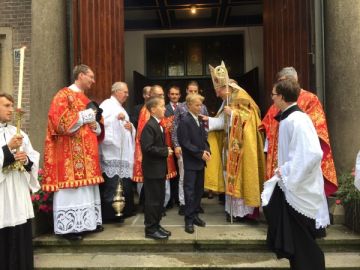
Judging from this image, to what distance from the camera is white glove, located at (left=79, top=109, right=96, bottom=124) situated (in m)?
5.00

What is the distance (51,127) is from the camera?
4980mm

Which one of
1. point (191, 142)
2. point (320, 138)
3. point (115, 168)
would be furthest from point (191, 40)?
point (320, 138)

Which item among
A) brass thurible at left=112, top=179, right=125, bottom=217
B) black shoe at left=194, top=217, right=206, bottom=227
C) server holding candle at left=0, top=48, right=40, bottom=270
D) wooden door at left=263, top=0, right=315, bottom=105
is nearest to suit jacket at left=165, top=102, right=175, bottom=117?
brass thurible at left=112, top=179, right=125, bottom=217

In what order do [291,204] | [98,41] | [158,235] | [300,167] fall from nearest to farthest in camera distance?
1. [300,167]
2. [291,204]
3. [158,235]
4. [98,41]

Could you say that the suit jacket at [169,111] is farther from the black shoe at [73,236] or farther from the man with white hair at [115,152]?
the black shoe at [73,236]

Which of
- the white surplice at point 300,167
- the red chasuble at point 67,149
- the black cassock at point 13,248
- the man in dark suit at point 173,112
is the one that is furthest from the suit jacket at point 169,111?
the black cassock at point 13,248

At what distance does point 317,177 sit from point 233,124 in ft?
6.89

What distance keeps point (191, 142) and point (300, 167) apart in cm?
196

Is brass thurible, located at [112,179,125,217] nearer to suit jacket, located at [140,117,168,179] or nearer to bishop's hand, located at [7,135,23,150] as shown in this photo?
suit jacket, located at [140,117,168,179]

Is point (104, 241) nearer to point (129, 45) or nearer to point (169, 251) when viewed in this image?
point (169, 251)

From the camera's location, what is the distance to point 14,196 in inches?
161

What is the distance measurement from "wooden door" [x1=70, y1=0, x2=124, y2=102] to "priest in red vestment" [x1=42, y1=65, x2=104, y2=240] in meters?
1.59

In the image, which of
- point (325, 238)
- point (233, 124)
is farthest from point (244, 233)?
point (233, 124)

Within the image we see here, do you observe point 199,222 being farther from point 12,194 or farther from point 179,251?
point 12,194
